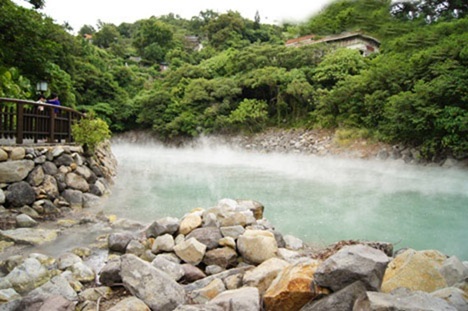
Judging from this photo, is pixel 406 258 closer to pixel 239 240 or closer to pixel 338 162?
pixel 239 240

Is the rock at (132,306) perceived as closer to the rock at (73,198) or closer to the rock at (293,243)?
the rock at (293,243)

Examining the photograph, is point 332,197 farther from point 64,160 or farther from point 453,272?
point 64,160

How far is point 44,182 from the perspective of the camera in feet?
22.2

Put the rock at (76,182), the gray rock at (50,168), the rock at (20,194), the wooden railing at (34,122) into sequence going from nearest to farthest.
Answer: the rock at (20,194), the wooden railing at (34,122), the gray rock at (50,168), the rock at (76,182)

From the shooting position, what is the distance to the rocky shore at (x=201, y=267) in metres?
2.57

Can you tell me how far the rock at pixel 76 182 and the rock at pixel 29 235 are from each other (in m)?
2.11

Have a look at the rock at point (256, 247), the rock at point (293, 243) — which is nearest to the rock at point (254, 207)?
the rock at point (293, 243)

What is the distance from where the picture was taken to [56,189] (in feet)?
22.7

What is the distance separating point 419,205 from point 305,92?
1246cm

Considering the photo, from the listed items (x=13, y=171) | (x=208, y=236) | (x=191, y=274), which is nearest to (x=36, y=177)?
(x=13, y=171)

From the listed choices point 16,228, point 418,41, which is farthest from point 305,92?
point 418,41

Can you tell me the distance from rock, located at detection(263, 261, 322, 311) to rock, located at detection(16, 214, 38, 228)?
4.64 m

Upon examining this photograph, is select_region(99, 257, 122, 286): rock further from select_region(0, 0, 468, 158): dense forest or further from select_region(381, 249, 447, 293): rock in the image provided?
select_region(0, 0, 468, 158): dense forest

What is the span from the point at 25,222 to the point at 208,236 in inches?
134
